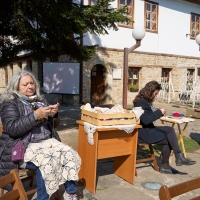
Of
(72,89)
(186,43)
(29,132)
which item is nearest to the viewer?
(29,132)

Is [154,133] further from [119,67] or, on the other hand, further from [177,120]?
[119,67]

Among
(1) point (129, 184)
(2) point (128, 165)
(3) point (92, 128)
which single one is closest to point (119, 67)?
(2) point (128, 165)

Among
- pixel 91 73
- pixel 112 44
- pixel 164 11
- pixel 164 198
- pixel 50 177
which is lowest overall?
pixel 50 177

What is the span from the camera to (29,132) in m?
2.78

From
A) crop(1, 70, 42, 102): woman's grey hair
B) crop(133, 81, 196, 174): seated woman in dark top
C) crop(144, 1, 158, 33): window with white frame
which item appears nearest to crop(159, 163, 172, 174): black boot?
crop(133, 81, 196, 174): seated woman in dark top

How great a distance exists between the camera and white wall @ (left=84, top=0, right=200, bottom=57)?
13.2 meters

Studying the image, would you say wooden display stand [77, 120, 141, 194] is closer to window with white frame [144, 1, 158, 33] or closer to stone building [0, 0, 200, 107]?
stone building [0, 0, 200, 107]

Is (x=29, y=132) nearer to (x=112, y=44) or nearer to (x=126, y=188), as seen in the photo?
(x=126, y=188)

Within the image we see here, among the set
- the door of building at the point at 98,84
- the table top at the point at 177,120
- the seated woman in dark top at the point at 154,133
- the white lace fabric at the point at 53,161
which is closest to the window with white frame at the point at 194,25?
the door of building at the point at 98,84

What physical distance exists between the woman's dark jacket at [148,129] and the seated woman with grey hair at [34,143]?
1444 millimetres

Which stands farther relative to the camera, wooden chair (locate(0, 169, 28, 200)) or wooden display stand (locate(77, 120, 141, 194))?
wooden display stand (locate(77, 120, 141, 194))

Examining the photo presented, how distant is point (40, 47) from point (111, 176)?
12.0 ft

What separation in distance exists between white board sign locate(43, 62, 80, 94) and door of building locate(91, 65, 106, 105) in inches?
59.8

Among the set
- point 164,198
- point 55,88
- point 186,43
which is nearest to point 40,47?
point 164,198
